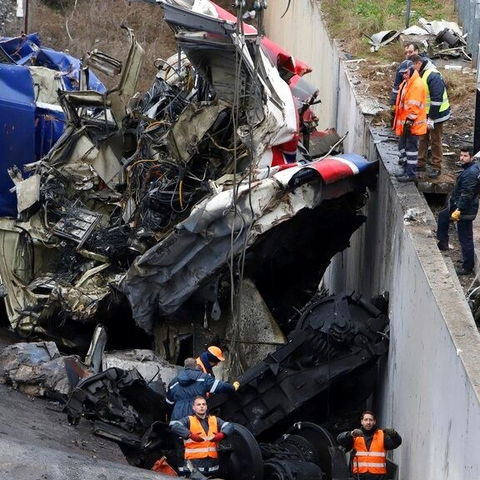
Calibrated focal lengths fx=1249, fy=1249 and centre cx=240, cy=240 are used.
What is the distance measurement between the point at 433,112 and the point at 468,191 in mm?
1693

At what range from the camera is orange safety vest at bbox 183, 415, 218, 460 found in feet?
31.3

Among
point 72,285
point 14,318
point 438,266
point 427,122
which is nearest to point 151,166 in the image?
point 72,285

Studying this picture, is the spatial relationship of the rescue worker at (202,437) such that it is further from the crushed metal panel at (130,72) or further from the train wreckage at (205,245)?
the crushed metal panel at (130,72)

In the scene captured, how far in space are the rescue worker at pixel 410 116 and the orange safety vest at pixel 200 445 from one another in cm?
326

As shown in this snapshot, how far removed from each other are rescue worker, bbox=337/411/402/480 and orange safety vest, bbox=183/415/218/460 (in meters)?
0.98

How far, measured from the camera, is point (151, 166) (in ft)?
44.2

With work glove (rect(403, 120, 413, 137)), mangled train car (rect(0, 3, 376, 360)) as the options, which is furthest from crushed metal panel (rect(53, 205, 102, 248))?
work glove (rect(403, 120, 413, 137))

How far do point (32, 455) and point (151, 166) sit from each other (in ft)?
18.0

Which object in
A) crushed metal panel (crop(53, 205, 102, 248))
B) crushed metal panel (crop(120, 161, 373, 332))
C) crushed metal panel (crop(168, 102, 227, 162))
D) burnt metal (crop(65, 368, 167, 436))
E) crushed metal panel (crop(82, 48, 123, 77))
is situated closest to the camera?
burnt metal (crop(65, 368, 167, 436))

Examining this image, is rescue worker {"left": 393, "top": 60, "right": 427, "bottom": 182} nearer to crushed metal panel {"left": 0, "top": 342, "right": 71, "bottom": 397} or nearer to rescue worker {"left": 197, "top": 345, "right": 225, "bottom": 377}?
rescue worker {"left": 197, "top": 345, "right": 225, "bottom": 377}

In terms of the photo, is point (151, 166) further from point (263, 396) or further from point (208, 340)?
point (263, 396)

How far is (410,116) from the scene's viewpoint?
445 inches

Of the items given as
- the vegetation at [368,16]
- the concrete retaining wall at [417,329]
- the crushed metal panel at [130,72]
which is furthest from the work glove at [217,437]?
the vegetation at [368,16]

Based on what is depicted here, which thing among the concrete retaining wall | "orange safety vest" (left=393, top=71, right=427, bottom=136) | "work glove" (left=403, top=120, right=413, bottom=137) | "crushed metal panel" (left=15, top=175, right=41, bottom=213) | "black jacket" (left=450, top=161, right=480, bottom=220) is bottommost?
"crushed metal panel" (left=15, top=175, right=41, bottom=213)
